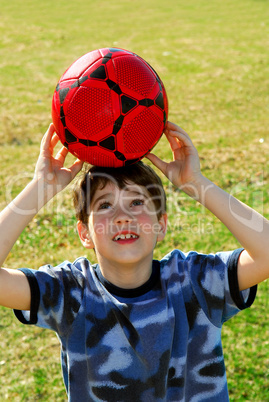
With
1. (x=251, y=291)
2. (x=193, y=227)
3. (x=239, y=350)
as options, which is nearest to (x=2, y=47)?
(x=193, y=227)

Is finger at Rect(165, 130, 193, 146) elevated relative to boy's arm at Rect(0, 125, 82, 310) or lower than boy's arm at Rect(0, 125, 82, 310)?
elevated

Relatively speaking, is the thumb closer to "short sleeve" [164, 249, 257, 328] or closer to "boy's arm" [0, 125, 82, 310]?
"boy's arm" [0, 125, 82, 310]

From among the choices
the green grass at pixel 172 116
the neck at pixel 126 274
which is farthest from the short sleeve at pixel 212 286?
the green grass at pixel 172 116

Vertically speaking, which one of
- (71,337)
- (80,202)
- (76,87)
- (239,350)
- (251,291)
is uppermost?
(76,87)

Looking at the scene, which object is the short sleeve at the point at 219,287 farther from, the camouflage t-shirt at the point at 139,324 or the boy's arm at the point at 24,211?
the boy's arm at the point at 24,211

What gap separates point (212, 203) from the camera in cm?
254

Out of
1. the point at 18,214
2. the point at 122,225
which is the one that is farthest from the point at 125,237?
the point at 18,214

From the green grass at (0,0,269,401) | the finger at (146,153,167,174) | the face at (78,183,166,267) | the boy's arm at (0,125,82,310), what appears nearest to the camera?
the boy's arm at (0,125,82,310)

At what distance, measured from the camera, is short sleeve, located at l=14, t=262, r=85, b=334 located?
2.37 metres

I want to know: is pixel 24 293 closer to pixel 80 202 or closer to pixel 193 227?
pixel 80 202

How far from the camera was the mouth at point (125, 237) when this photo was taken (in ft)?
8.04

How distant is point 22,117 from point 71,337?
27.4ft

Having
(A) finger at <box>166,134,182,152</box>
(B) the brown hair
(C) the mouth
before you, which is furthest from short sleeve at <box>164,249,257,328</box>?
(A) finger at <box>166,134,182,152</box>

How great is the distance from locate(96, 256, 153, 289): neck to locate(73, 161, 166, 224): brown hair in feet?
1.10
